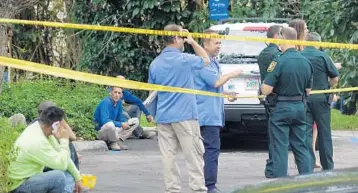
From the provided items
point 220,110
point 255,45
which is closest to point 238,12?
point 255,45

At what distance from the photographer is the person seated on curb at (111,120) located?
13930 millimetres

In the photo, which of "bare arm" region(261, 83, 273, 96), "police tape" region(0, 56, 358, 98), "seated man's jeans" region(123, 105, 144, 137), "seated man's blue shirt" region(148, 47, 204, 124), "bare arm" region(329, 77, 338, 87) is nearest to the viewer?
"police tape" region(0, 56, 358, 98)

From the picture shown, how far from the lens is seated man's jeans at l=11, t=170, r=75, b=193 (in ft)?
26.2

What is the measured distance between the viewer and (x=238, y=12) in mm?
21391

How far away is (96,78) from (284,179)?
5.15 m

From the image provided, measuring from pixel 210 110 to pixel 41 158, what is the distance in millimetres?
2093

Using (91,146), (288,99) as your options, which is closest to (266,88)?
(288,99)

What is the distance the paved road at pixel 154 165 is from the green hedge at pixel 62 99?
800 mm

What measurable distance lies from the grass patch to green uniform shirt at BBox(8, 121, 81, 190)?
11.8 meters

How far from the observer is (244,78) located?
13289mm

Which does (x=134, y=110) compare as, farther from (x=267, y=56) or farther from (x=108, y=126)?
(x=267, y=56)

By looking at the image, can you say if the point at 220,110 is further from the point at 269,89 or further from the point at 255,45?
the point at 255,45

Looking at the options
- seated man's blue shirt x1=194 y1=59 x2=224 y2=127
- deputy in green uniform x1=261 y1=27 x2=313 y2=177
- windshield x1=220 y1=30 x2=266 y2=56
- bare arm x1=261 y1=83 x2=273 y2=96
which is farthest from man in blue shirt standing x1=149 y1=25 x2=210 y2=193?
windshield x1=220 y1=30 x2=266 y2=56

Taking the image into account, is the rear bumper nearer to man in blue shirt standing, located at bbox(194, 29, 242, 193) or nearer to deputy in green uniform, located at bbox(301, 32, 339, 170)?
deputy in green uniform, located at bbox(301, 32, 339, 170)
